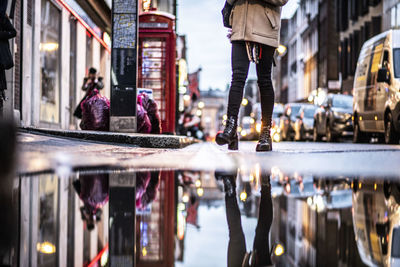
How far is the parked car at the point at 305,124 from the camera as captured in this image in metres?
24.2

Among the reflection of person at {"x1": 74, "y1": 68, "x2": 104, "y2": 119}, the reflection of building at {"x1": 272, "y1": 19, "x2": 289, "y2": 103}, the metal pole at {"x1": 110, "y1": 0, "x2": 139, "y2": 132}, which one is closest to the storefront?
the reflection of person at {"x1": 74, "y1": 68, "x2": 104, "y2": 119}

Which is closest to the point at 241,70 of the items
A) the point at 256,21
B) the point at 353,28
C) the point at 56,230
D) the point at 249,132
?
the point at 256,21

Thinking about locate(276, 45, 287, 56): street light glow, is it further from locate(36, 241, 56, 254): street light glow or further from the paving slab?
locate(36, 241, 56, 254): street light glow

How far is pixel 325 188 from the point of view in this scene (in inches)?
103

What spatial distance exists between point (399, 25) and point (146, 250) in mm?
30892

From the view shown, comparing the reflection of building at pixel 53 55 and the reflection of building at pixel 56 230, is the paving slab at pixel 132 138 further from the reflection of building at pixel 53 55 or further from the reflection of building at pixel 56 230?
the reflection of building at pixel 56 230

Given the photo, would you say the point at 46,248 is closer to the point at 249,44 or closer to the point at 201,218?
the point at 201,218

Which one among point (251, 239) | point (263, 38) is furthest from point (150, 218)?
point (263, 38)

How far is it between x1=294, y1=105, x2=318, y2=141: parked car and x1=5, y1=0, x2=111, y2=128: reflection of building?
8.06 m

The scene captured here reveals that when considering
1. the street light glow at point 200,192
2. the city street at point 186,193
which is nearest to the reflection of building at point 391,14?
the city street at point 186,193

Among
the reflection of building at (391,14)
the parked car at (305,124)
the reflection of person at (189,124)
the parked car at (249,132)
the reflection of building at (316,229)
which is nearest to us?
the reflection of building at (316,229)

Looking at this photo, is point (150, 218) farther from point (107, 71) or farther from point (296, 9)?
point (296, 9)

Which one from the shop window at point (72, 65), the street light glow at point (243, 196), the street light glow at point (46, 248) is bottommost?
the street light glow at point (46, 248)

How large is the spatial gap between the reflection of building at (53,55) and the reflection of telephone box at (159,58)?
2.23 meters
